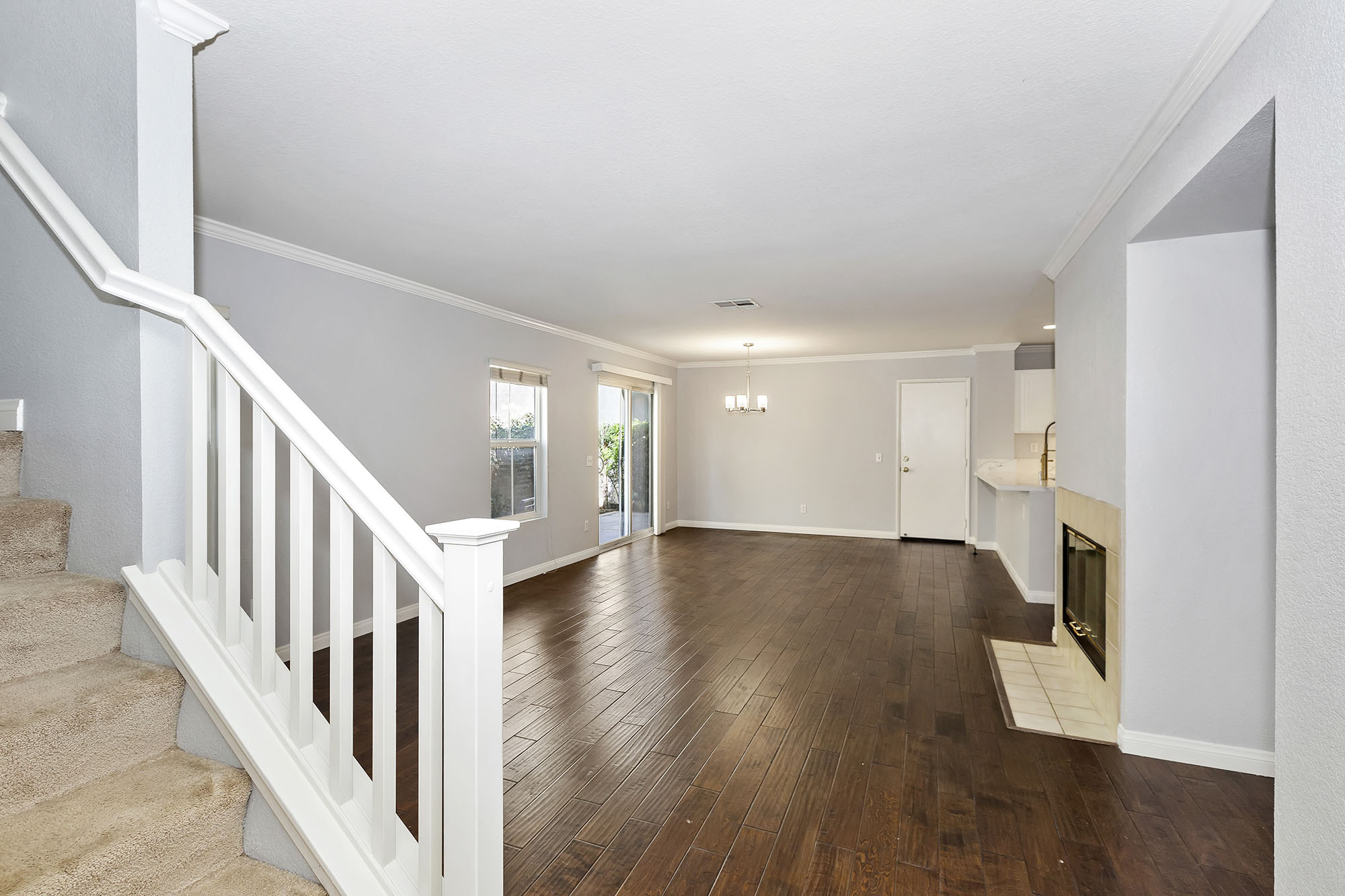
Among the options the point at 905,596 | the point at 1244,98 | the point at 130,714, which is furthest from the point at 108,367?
the point at 905,596

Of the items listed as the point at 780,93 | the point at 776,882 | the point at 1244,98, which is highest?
the point at 780,93

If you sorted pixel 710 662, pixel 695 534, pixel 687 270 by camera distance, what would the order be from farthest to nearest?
pixel 695 534 < pixel 687 270 < pixel 710 662

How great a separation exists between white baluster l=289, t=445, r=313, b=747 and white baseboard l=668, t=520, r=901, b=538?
7503mm

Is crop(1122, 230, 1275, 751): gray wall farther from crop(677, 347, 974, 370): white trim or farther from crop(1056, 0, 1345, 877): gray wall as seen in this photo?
crop(677, 347, 974, 370): white trim

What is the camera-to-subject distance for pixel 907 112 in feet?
7.18

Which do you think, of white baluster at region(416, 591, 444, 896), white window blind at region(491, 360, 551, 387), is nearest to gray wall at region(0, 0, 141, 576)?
white baluster at region(416, 591, 444, 896)

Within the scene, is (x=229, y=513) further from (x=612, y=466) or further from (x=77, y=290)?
(x=612, y=466)

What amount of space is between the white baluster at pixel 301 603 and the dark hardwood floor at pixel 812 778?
0.88 m

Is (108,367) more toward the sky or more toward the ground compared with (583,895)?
more toward the sky

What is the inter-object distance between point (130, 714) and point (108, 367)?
84 centimetres

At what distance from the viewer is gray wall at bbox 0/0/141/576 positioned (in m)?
1.66

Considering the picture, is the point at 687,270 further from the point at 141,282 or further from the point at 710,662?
the point at 141,282

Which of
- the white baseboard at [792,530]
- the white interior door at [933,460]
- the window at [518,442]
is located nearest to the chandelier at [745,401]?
the white baseboard at [792,530]

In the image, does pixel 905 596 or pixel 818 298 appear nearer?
pixel 818 298
